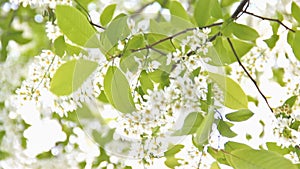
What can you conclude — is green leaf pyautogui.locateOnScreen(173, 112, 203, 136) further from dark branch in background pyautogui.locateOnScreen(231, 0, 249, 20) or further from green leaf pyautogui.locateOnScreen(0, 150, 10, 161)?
green leaf pyautogui.locateOnScreen(0, 150, 10, 161)

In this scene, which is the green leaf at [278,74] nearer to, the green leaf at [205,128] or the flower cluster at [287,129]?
the flower cluster at [287,129]

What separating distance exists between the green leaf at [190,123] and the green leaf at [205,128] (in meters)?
0.02

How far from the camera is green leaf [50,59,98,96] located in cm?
45

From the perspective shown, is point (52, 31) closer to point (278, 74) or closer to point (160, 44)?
point (160, 44)

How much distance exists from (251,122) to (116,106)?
484 mm

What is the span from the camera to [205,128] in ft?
1.60

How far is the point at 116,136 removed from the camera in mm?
559

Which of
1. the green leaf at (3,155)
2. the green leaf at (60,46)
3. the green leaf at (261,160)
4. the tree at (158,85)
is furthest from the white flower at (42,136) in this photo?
the green leaf at (261,160)

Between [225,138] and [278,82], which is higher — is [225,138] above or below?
below

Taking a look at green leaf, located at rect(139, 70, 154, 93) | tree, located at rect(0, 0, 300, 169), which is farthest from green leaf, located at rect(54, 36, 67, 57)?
green leaf, located at rect(139, 70, 154, 93)

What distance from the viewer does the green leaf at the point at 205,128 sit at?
1.59 ft

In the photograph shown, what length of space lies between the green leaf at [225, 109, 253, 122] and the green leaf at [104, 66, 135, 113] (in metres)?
0.15

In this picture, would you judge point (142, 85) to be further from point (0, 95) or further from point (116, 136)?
point (0, 95)

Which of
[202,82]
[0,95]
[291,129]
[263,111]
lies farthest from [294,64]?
[0,95]
